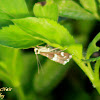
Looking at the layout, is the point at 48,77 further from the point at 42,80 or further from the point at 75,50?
the point at 75,50

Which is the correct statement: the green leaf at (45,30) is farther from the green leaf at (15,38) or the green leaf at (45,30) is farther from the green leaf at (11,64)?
the green leaf at (11,64)

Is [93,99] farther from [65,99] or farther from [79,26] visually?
[79,26]

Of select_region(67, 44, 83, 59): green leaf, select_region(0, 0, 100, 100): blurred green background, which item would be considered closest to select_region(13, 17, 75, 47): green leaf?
select_region(67, 44, 83, 59): green leaf

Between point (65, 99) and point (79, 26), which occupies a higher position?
point (79, 26)

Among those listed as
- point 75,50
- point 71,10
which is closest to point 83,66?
point 75,50

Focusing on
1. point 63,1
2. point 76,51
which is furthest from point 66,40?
point 63,1

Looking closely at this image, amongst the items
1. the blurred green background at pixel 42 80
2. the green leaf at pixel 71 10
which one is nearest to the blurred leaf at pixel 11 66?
the blurred green background at pixel 42 80
